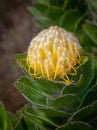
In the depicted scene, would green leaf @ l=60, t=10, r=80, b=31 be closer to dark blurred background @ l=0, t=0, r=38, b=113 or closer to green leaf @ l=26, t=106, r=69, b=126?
green leaf @ l=26, t=106, r=69, b=126

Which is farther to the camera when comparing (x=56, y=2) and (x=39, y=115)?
(x=56, y=2)

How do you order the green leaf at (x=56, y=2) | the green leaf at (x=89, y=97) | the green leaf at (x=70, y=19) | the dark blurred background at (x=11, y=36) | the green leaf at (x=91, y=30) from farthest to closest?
the dark blurred background at (x=11, y=36)
the green leaf at (x=56, y=2)
the green leaf at (x=70, y=19)
the green leaf at (x=91, y=30)
the green leaf at (x=89, y=97)

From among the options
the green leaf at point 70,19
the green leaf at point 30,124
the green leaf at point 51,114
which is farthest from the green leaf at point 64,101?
the green leaf at point 70,19

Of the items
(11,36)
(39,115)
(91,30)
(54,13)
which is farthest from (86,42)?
(11,36)

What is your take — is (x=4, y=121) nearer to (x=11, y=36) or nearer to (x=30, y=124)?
(x=30, y=124)

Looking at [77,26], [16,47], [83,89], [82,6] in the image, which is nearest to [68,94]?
[83,89]

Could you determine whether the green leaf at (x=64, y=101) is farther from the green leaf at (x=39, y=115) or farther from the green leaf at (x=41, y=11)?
the green leaf at (x=41, y=11)
